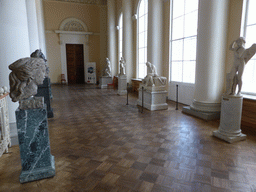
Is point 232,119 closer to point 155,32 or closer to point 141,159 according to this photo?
point 141,159

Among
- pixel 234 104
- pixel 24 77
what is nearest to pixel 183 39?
pixel 234 104

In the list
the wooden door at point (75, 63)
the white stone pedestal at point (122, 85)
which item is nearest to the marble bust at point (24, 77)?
the white stone pedestal at point (122, 85)

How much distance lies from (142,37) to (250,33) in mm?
7341

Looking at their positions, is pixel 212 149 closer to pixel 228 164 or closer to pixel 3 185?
pixel 228 164

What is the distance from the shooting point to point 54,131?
4.98 meters

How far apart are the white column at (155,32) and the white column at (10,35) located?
6159 mm

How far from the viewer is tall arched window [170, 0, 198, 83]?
7.76m

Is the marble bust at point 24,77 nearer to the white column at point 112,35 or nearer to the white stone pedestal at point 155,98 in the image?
the white stone pedestal at point 155,98

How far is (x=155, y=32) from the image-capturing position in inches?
360

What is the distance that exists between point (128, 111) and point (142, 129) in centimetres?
205

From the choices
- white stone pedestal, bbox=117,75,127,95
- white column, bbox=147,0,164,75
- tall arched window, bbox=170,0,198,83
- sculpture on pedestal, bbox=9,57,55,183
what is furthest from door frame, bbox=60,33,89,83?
sculpture on pedestal, bbox=9,57,55,183

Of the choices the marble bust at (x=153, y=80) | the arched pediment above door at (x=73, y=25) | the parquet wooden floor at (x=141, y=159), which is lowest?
the parquet wooden floor at (x=141, y=159)

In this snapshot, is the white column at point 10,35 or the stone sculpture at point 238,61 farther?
the stone sculpture at point 238,61

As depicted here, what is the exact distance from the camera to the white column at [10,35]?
12.9ft
